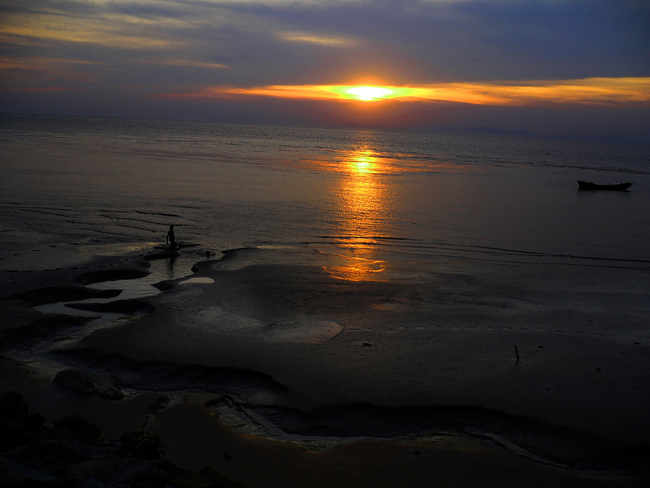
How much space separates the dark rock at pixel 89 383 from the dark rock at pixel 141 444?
136 cm

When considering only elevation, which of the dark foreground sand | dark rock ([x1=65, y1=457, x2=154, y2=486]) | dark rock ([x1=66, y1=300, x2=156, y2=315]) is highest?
dark rock ([x1=65, y1=457, x2=154, y2=486])

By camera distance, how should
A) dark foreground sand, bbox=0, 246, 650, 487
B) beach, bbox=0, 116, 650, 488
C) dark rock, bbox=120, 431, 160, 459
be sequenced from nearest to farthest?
dark rock, bbox=120, 431, 160, 459 < beach, bbox=0, 116, 650, 488 < dark foreground sand, bbox=0, 246, 650, 487

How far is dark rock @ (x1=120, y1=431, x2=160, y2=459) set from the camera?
5.22 metres

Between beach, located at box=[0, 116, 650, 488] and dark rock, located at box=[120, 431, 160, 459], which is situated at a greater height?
dark rock, located at box=[120, 431, 160, 459]

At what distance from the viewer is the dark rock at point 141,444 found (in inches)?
205

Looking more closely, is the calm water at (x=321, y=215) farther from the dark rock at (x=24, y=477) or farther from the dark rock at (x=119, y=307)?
the dark rock at (x=24, y=477)

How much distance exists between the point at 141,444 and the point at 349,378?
305 centimetres

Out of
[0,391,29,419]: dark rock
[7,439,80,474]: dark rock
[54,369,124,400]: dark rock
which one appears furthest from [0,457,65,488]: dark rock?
[54,369,124,400]: dark rock

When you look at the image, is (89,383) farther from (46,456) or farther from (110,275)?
(110,275)

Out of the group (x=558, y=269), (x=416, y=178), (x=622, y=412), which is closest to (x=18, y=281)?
(x=622, y=412)

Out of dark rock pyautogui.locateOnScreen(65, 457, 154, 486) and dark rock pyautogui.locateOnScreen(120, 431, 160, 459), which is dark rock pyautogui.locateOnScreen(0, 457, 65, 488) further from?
dark rock pyautogui.locateOnScreen(120, 431, 160, 459)

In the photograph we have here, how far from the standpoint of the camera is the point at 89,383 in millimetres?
6699

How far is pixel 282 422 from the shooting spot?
640cm

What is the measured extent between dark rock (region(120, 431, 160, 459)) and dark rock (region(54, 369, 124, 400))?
4.47ft
